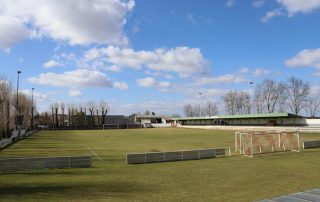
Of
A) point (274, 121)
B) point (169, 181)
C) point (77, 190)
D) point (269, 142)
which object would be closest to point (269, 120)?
point (274, 121)

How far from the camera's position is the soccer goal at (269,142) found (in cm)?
3039

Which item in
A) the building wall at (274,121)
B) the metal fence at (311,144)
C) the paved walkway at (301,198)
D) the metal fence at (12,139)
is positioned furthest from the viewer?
the building wall at (274,121)

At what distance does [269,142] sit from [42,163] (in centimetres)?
1935

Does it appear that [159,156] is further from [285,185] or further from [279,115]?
[279,115]

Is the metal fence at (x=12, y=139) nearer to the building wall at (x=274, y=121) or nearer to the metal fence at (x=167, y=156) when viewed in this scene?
the metal fence at (x=167, y=156)

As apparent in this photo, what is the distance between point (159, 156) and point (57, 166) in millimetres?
7342

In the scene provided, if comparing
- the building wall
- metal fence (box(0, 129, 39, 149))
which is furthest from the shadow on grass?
the building wall

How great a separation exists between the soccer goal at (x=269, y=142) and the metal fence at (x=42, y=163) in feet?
44.5

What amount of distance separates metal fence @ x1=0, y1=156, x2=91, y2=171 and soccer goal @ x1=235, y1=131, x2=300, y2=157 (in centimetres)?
1356

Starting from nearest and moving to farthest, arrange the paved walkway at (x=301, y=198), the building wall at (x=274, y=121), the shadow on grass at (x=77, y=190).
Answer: the paved walkway at (x=301, y=198)
the shadow on grass at (x=77, y=190)
the building wall at (x=274, y=121)

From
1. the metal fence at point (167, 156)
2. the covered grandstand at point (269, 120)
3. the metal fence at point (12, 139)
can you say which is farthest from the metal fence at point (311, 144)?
the covered grandstand at point (269, 120)

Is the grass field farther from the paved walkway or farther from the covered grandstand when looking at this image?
the covered grandstand

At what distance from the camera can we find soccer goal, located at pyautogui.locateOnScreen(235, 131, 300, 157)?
3039 cm

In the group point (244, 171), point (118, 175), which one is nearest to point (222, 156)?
point (244, 171)
